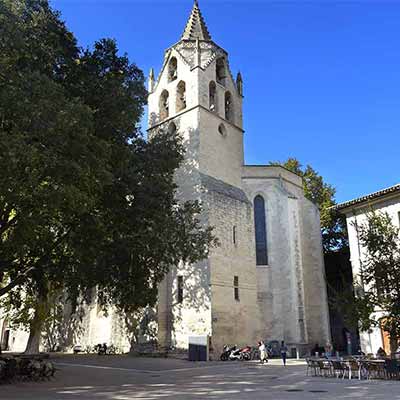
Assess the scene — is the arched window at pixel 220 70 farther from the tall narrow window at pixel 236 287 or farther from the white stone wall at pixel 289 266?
the tall narrow window at pixel 236 287

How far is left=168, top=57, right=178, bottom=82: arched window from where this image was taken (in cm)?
3356

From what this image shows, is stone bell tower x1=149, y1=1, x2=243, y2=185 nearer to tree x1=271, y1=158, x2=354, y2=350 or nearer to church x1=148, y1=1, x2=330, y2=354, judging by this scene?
church x1=148, y1=1, x2=330, y2=354

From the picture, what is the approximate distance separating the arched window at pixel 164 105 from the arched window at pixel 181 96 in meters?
1.50

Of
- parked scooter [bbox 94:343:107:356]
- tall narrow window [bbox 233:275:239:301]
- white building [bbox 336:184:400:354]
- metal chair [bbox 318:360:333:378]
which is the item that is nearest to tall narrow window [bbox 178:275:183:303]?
tall narrow window [bbox 233:275:239:301]

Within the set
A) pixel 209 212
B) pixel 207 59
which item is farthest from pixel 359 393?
pixel 207 59

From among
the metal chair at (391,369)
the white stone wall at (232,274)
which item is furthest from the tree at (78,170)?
the white stone wall at (232,274)

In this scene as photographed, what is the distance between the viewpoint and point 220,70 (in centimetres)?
3425

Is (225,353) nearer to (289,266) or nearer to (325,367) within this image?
(289,266)

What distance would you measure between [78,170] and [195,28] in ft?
90.2

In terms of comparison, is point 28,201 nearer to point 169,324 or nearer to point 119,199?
point 119,199

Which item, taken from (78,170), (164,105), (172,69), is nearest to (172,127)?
(164,105)

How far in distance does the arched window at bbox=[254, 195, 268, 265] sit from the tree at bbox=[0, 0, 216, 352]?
12.9 meters

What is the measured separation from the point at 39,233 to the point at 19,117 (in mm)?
4058

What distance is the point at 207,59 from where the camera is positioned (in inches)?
1275
